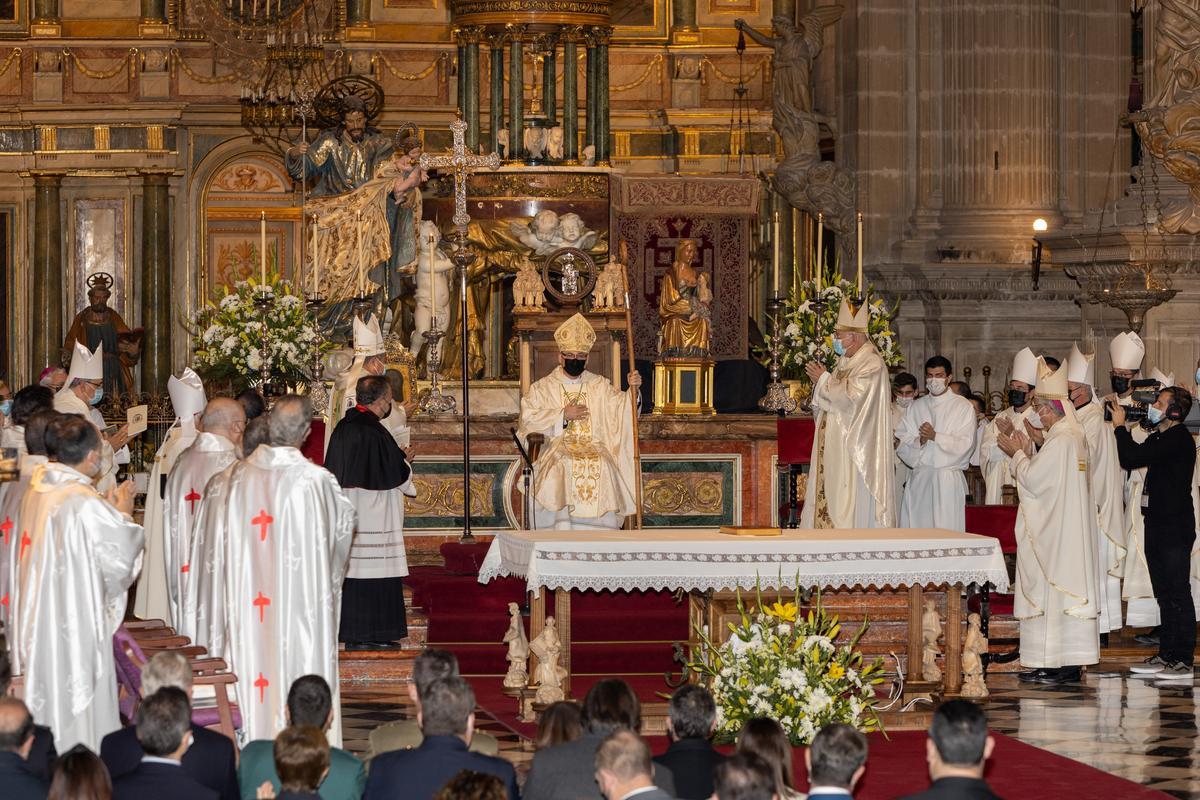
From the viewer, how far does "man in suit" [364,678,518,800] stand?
6.58 metres

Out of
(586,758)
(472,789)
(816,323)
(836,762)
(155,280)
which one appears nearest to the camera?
(472,789)

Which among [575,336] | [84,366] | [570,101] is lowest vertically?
[84,366]

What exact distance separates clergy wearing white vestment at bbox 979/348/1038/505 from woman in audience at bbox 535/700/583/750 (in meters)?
6.90

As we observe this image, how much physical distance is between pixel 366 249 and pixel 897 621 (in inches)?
221

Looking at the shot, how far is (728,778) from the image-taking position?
6.02 meters

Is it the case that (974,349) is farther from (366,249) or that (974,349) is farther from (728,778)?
(728,778)

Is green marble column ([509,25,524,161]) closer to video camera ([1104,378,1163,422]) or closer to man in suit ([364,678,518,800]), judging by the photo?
video camera ([1104,378,1163,422])

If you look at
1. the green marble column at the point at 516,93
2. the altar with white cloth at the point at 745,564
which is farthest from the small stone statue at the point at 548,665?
the green marble column at the point at 516,93

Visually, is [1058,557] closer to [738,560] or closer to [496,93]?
[738,560]

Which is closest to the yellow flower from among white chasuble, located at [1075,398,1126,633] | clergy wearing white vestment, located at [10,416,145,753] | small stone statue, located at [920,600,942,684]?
small stone statue, located at [920,600,942,684]

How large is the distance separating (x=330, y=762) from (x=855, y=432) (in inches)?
314

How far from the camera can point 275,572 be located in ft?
30.8

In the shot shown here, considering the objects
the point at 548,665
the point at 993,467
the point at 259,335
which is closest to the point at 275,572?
the point at 548,665

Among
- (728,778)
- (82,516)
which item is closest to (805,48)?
(82,516)
